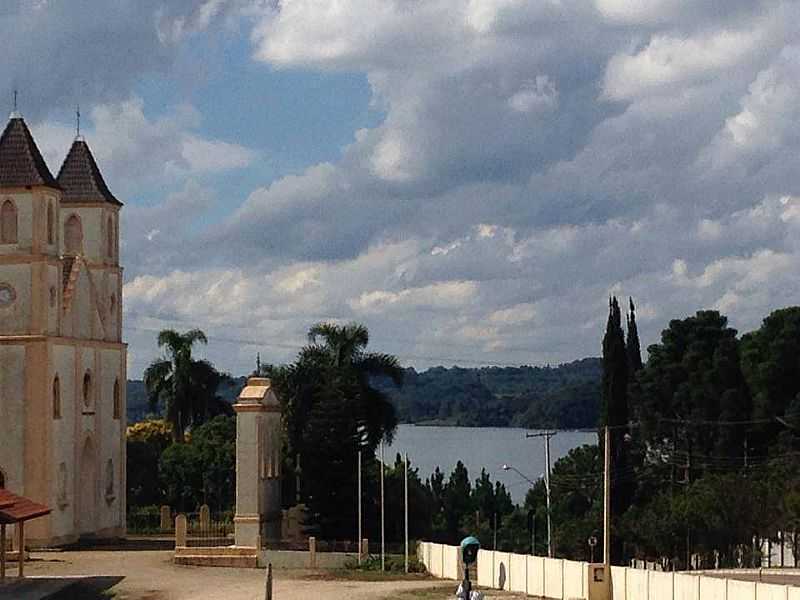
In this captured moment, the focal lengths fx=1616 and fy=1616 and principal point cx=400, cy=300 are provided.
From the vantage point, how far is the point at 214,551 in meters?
47.6

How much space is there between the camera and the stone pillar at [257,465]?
48688mm

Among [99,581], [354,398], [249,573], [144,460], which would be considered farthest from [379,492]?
[144,460]

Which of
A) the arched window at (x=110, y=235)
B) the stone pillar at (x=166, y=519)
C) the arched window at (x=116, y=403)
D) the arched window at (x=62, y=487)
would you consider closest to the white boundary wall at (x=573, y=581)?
the arched window at (x=62, y=487)

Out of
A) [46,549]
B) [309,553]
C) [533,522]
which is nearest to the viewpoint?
[309,553]

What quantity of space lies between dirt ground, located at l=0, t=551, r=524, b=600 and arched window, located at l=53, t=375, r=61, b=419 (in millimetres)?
4457

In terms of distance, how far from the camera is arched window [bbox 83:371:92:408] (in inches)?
2111

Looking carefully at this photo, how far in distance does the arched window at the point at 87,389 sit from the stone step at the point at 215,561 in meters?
8.72

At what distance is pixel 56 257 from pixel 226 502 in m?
19.6

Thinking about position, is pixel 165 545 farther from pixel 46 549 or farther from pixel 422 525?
pixel 422 525

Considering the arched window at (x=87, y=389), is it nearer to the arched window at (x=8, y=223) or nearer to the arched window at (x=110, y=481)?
the arched window at (x=110, y=481)

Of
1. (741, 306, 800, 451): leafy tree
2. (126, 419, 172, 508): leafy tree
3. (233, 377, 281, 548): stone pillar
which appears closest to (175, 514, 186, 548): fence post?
(233, 377, 281, 548): stone pillar

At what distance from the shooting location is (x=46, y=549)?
5022cm

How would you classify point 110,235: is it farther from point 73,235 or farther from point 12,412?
point 12,412

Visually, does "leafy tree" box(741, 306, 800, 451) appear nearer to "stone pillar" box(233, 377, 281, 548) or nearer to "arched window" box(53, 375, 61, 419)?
"stone pillar" box(233, 377, 281, 548)
